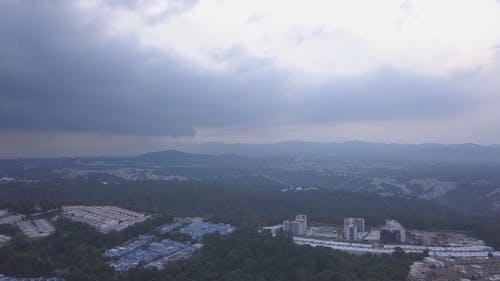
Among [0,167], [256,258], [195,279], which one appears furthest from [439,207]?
[0,167]

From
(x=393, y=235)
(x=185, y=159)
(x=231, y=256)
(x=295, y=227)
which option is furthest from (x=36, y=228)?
(x=185, y=159)

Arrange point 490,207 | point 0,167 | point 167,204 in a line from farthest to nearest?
point 0,167 < point 490,207 < point 167,204

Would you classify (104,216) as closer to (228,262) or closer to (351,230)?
(228,262)

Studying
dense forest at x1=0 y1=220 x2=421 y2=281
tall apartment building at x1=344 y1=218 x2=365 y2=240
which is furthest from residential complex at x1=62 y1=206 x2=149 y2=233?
tall apartment building at x1=344 y1=218 x2=365 y2=240

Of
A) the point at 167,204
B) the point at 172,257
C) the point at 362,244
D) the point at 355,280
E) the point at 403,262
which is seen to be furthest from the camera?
the point at 167,204

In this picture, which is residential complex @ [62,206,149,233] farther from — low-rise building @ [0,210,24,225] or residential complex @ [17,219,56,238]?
low-rise building @ [0,210,24,225]

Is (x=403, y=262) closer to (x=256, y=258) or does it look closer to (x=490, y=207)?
(x=256, y=258)

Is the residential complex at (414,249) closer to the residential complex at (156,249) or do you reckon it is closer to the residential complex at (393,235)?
the residential complex at (393,235)
